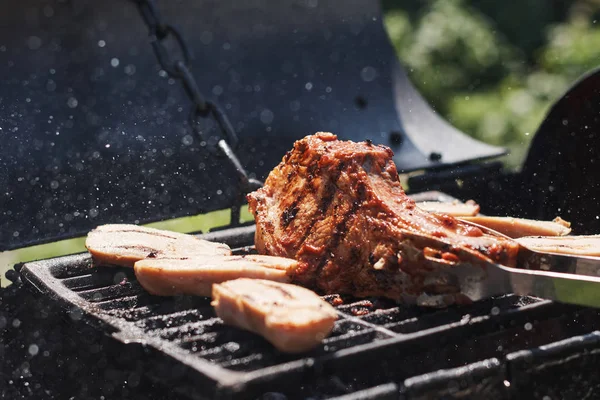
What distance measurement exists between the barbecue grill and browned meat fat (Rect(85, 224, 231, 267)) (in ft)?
0.35

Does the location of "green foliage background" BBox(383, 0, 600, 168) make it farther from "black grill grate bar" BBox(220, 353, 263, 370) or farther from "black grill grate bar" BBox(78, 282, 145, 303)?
"black grill grate bar" BBox(220, 353, 263, 370)

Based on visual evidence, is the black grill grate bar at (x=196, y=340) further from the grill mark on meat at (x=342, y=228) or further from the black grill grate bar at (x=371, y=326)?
the grill mark on meat at (x=342, y=228)

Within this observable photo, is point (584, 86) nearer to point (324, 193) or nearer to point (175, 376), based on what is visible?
point (324, 193)

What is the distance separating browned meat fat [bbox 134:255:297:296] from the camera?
281cm

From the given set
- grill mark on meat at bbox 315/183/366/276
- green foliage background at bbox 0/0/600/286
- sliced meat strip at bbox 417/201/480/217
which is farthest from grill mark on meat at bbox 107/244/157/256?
green foliage background at bbox 0/0/600/286

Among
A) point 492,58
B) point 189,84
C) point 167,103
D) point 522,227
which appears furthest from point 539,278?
point 492,58

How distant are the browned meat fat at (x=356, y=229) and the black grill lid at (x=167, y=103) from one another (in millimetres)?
1039

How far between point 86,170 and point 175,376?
6.44 ft

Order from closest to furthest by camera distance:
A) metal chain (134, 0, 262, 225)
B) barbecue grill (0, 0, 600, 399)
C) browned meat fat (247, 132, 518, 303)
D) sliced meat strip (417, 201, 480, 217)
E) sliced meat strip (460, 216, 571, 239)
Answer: barbecue grill (0, 0, 600, 399)
browned meat fat (247, 132, 518, 303)
sliced meat strip (460, 216, 571, 239)
sliced meat strip (417, 201, 480, 217)
metal chain (134, 0, 262, 225)

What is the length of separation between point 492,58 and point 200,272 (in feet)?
30.3

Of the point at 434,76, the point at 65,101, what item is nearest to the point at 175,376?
the point at 65,101

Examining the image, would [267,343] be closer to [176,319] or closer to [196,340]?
[196,340]

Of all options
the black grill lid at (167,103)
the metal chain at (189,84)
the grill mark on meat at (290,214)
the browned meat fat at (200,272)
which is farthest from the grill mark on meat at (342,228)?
the black grill lid at (167,103)

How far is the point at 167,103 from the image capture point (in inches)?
172
